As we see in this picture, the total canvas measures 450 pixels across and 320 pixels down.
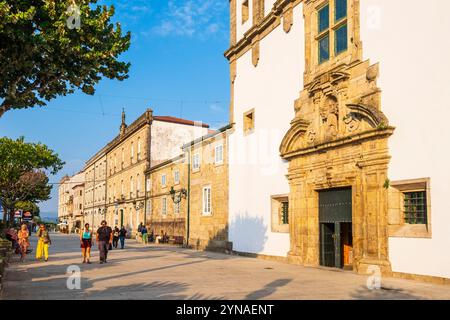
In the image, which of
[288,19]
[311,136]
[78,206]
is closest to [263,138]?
[311,136]

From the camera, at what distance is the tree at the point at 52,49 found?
1051 cm

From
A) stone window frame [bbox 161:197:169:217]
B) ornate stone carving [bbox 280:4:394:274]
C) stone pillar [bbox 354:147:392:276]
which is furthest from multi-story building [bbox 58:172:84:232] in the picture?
stone pillar [bbox 354:147:392:276]

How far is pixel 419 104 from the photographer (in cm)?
1277

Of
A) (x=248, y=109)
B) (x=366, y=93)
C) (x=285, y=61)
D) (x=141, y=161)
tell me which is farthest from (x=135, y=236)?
(x=366, y=93)

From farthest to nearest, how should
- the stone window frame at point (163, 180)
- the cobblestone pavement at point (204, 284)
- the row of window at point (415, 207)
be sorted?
the stone window frame at point (163, 180) → the row of window at point (415, 207) → the cobblestone pavement at point (204, 284)

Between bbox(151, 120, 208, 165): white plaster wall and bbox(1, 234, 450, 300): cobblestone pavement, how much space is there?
26.9 metres

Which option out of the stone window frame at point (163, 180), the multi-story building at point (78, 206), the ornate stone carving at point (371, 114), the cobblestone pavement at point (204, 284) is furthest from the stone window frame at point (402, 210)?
the multi-story building at point (78, 206)

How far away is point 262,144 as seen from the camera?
21047mm

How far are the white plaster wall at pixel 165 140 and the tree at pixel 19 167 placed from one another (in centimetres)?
1039

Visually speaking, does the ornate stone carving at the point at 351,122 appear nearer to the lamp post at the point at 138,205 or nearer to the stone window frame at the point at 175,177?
the stone window frame at the point at 175,177

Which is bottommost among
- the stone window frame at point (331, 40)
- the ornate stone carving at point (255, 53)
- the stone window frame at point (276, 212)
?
the stone window frame at point (276, 212)

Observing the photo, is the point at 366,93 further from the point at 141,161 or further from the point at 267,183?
the point at 141,161

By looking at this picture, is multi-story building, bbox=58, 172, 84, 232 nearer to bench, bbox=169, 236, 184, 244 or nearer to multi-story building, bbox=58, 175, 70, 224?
multi-story building, bbox=58, 175, 70, 224
